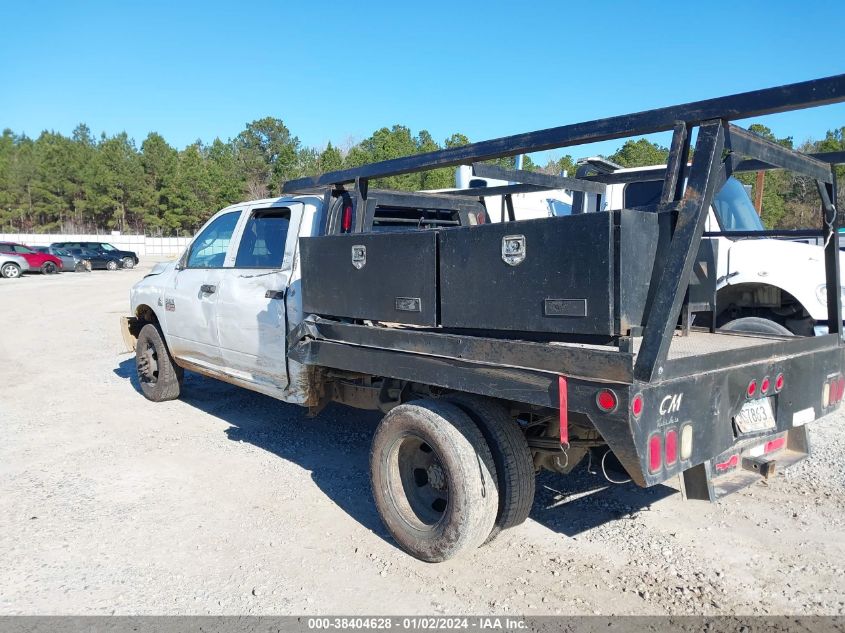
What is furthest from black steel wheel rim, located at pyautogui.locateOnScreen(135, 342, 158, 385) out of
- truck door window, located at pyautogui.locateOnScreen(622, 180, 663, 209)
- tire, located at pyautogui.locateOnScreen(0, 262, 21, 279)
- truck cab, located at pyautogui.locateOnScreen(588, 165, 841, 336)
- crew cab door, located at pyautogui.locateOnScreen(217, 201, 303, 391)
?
tire, located at pyautogui.locateOnScreen(0, 262, 21, 279)

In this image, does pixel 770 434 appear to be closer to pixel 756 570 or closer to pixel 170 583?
pixel 756 570

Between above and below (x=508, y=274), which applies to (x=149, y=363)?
below

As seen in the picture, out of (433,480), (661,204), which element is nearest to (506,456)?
(433,480)

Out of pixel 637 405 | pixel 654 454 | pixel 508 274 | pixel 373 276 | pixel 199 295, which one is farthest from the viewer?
pixel 199 295

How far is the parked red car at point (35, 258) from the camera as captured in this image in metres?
31.7

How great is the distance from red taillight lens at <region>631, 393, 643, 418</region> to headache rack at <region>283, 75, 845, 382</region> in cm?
8

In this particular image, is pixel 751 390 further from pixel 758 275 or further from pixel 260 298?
pixel 260 298

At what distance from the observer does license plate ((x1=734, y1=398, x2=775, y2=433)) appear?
3.33 m

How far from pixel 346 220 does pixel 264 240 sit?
1.16 metres

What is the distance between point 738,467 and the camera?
144 inches

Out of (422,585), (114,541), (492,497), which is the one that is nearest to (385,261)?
(492,497)

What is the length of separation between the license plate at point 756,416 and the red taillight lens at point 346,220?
2.77 meters

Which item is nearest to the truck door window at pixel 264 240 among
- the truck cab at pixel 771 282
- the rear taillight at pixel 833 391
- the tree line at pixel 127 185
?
the truck cab at pixel 771 282

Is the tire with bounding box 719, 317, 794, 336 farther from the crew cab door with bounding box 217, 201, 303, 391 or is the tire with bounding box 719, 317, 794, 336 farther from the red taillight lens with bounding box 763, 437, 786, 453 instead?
the crew cab door with bounding box 217, 201, 303, 391
